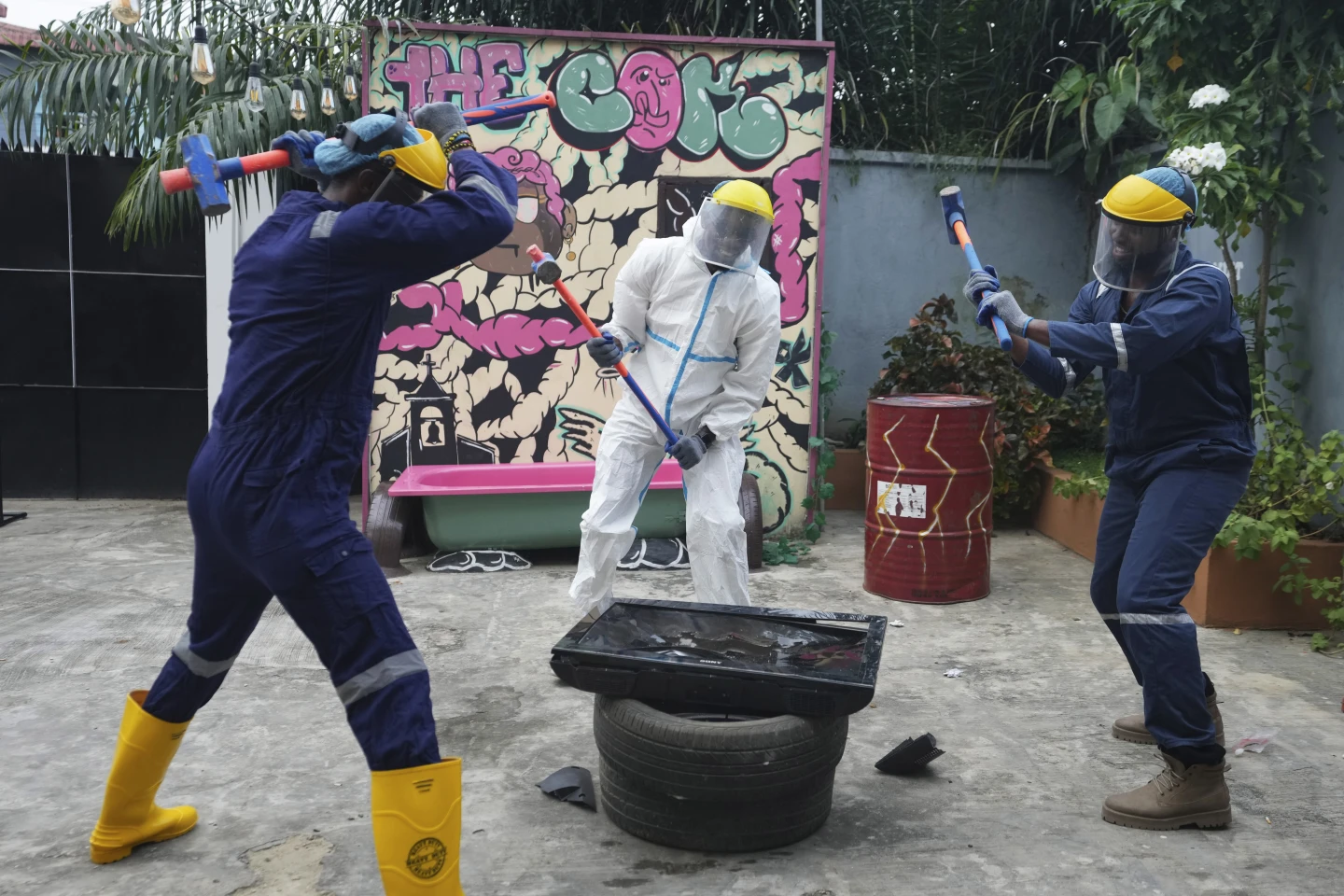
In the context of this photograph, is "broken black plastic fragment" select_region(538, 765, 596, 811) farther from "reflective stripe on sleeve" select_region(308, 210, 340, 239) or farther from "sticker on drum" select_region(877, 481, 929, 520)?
"sticker on drum" select_region(877, 481, 929, 520)

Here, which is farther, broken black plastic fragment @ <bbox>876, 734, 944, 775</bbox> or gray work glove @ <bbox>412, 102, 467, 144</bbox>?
broken black plastic fragment @ <bbox>876, 734, 944, 775</bbox>

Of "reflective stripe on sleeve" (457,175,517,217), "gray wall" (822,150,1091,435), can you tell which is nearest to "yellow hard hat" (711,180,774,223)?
"reflective stripe on sleeve" (457,175,517,217)

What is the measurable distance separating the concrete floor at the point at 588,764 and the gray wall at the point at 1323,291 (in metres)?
1.31

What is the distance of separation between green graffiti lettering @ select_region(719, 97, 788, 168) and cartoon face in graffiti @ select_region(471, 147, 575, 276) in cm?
112

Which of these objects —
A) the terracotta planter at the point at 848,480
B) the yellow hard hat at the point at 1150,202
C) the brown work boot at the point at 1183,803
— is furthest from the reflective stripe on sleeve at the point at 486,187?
the terracotta planter at the point at 848,480

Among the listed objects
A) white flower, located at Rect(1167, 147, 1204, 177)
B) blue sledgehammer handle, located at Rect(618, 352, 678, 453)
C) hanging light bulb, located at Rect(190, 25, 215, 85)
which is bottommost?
blue sledgehammer handle, located at Rect(618, 352, 678, 453)

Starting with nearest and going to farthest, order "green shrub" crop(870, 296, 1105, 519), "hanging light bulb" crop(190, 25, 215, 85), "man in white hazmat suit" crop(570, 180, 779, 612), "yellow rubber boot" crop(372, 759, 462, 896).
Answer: "yellow rubber boot" crop(372, 759, 462, 896), "man in white hazmat suit" crop(570, 180, 779, 612), "hanging light bulb" crop(190, 25, 215, 85), "green shrub" crop(870, 296, 1105, 519)

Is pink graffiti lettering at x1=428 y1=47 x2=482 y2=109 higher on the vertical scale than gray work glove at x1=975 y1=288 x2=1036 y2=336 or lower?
higher

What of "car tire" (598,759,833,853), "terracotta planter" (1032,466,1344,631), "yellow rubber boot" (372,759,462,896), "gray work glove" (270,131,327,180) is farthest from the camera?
"terracotta planter" (1032,466,1344,631)

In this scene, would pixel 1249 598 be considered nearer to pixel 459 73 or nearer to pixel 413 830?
pixel 413 830

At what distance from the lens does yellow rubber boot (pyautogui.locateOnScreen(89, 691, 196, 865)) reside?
9.64ft

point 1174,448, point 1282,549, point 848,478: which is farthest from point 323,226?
point 848,478

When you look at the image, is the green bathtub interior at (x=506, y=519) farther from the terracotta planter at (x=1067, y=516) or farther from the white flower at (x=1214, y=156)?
the white flower at (x=1214, y=156)

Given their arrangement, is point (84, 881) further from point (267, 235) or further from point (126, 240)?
point (126, 240)
